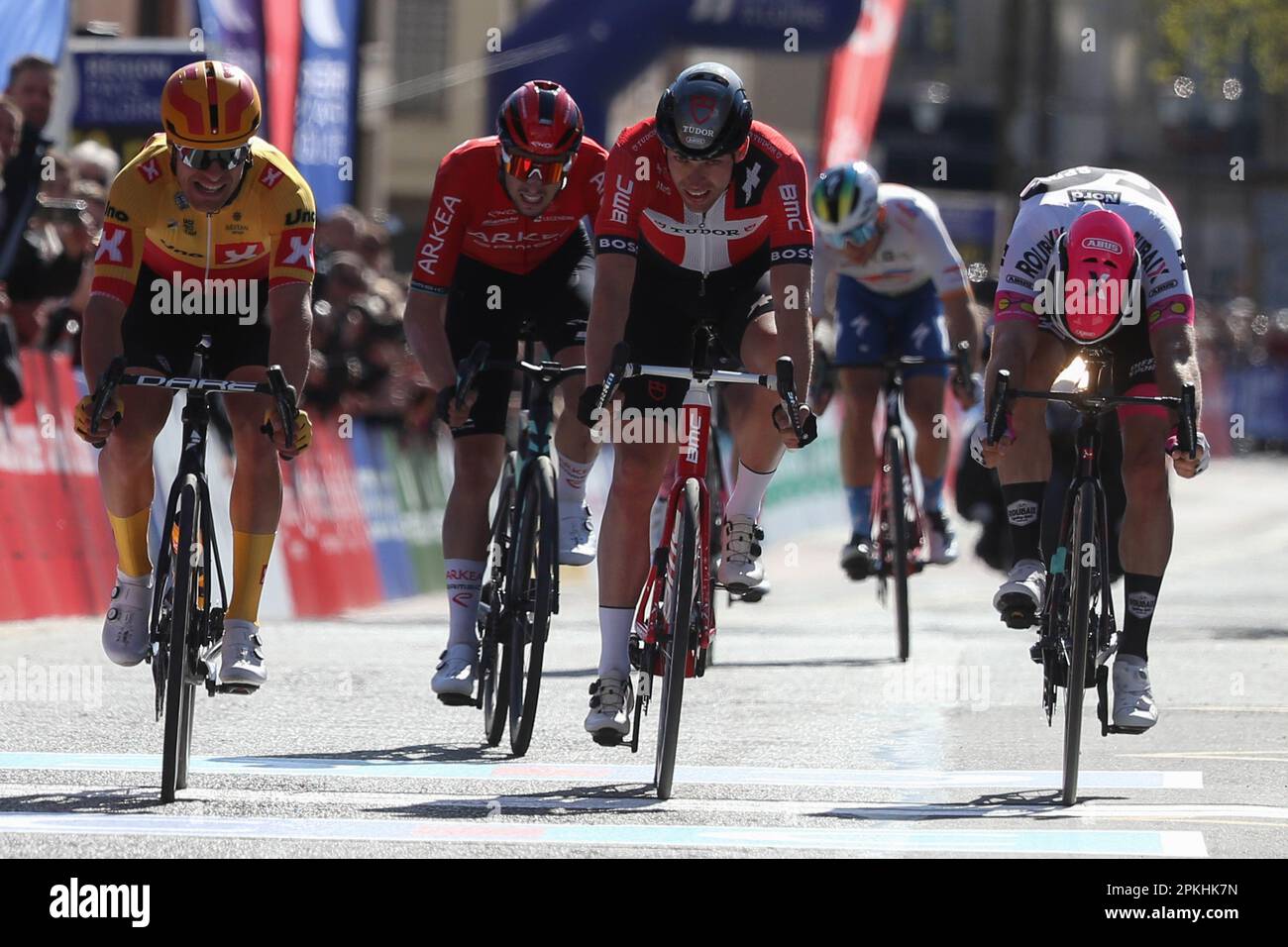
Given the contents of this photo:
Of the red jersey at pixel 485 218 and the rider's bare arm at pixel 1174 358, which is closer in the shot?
the rider's bare arm at pixel 1174 358

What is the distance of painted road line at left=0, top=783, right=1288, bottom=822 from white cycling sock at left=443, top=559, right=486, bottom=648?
107 cm

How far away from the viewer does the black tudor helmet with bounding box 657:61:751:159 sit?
24.7ft

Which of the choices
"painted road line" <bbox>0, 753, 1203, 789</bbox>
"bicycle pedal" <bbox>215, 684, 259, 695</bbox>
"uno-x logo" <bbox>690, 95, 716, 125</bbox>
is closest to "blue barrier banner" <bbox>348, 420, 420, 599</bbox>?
"painted road line" <bbox>0, 753, 1203, 789</bbox>

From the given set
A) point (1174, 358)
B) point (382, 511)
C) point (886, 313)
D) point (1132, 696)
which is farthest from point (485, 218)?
point (382, 511)

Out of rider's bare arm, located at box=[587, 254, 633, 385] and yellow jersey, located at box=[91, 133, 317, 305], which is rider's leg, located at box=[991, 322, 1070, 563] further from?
yellow jersey, located at box=[91, 133, 317, 305]

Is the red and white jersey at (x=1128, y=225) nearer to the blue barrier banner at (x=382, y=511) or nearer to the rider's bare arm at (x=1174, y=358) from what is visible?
the rider's bare arm at (x=1174, y=358)

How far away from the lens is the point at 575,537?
28.8ft

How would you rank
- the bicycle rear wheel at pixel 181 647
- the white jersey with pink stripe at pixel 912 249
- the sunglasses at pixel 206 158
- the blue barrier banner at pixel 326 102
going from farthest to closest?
the blue barrier banner at pixel 326 102
the white jersey with pink stripe at pixel 912 249
the sunglasses at pixel 206 158
the bicycle rear wheel at pixel 181 647

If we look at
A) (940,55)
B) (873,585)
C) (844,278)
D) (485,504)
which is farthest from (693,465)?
(940,55)

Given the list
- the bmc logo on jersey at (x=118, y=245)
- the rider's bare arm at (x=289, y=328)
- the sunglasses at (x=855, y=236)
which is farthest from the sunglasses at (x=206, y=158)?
the sunglasses at (x=855, y=236)

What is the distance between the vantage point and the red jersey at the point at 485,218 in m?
8.68

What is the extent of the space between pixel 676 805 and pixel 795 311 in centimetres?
146

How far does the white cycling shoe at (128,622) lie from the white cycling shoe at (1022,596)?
245 cm
